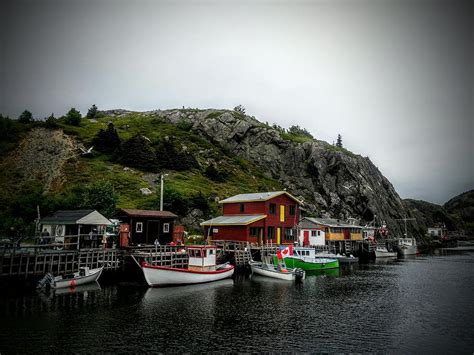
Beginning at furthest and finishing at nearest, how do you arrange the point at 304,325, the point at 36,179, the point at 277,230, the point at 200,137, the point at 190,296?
1. the point at 200,137
2. the point at 36,179
3. the point at 277,230
4. the point at 190,296
5. the point at 304,325

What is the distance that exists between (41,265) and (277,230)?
127ft

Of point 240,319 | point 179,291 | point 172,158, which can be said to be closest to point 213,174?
point 172,158

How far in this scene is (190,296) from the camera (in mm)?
36625

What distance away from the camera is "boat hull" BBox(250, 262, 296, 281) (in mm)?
48094

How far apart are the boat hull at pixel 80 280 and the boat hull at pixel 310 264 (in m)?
28.3

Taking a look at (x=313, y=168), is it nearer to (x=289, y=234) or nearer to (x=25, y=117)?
(x=289, y=234)

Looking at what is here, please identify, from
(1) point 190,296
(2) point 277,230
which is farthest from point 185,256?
(2) point 277,230

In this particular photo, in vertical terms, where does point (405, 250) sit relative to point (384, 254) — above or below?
above

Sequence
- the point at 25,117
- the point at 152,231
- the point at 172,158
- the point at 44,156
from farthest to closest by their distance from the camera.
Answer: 1. the point at 25,117
2. the point at 172,158
3. the point at 44,156
4. the point at 152,231

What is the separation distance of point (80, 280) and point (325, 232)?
56.5m

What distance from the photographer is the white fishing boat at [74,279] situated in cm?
3675

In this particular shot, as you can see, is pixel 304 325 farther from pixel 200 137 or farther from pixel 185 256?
pixel 200 137

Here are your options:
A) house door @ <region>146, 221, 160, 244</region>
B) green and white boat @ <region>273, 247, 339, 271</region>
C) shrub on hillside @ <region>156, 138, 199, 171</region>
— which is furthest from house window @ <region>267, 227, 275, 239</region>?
shrub on hillside @ <region>156, 138, 199, 171</region>

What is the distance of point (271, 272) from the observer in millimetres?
49219
